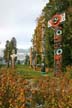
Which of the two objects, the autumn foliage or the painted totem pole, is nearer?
the autumn foliage

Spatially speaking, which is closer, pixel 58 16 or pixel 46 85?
pixel 46 85

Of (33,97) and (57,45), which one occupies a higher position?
(57,45)

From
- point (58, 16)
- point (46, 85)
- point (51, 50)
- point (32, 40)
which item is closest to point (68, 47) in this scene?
point (51, 50)

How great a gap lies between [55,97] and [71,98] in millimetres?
703

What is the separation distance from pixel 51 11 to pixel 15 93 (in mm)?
38533

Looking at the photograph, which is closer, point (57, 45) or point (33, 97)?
point (33, 97)

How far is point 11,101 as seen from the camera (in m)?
8.41

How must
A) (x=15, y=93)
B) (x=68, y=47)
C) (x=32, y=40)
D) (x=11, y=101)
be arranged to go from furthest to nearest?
(x=32, y=40)
(x=68, y=47)
(x=15, y=93)
(x=11, y=101)

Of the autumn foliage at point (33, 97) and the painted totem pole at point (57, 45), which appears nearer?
the autumn foliage at point (33, 97)

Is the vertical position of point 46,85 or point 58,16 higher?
point 58,16

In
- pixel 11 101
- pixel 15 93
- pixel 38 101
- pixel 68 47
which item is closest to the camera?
pixel 11 101

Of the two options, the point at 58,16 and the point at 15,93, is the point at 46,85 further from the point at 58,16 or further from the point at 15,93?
the point at 58,16

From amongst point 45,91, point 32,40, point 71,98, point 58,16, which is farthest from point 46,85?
point 32,40

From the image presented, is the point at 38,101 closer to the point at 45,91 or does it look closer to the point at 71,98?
the point at 45,91
